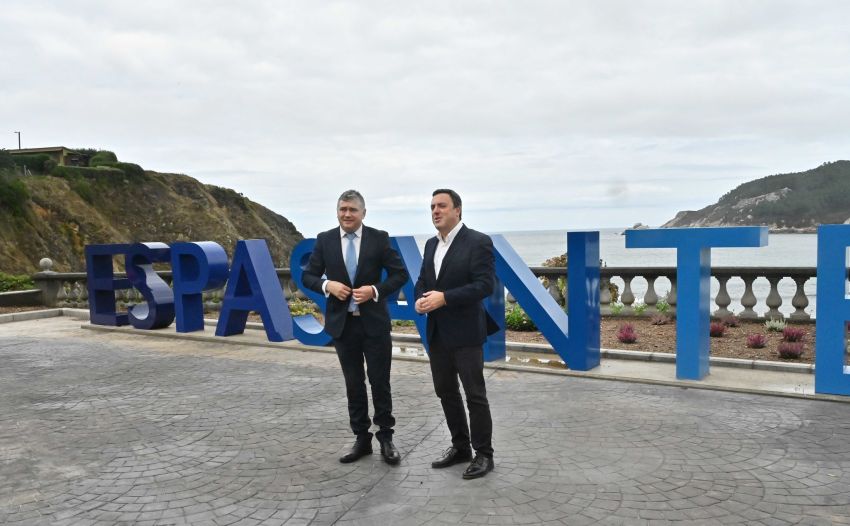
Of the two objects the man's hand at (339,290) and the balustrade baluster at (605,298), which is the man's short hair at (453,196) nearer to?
the man's hand at (339,290)

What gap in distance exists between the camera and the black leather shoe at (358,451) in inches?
204

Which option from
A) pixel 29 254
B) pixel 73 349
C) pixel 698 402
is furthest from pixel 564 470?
pixel 29 254

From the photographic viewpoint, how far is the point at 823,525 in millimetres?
3988

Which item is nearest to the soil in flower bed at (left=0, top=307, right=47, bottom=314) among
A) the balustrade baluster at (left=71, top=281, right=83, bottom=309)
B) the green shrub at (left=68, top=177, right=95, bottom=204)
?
the balustrade baluster at (left=71, top=281, right=83, bottom=309)

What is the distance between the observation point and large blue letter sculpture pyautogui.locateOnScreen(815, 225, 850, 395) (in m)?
6.71

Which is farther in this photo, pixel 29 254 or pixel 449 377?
pixel 29 254

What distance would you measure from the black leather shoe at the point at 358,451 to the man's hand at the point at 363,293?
1.16 meters

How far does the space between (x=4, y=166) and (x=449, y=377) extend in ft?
215

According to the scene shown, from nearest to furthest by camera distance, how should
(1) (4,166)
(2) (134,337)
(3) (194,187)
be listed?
(2) (134,337) → (1) (4,166) → (3) (194,187)

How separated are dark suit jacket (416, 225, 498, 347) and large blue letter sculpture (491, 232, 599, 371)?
3423 millimetres

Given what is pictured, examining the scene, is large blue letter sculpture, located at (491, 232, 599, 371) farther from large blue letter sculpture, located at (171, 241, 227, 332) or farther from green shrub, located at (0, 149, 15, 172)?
green shrub, located at (0, 149, 15, 172)

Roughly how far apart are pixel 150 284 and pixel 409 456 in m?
8.69

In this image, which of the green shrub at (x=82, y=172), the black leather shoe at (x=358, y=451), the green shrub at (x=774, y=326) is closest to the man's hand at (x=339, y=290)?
the black leather shoe at (x=358, y=451)

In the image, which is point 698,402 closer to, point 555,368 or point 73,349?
point 555,368
